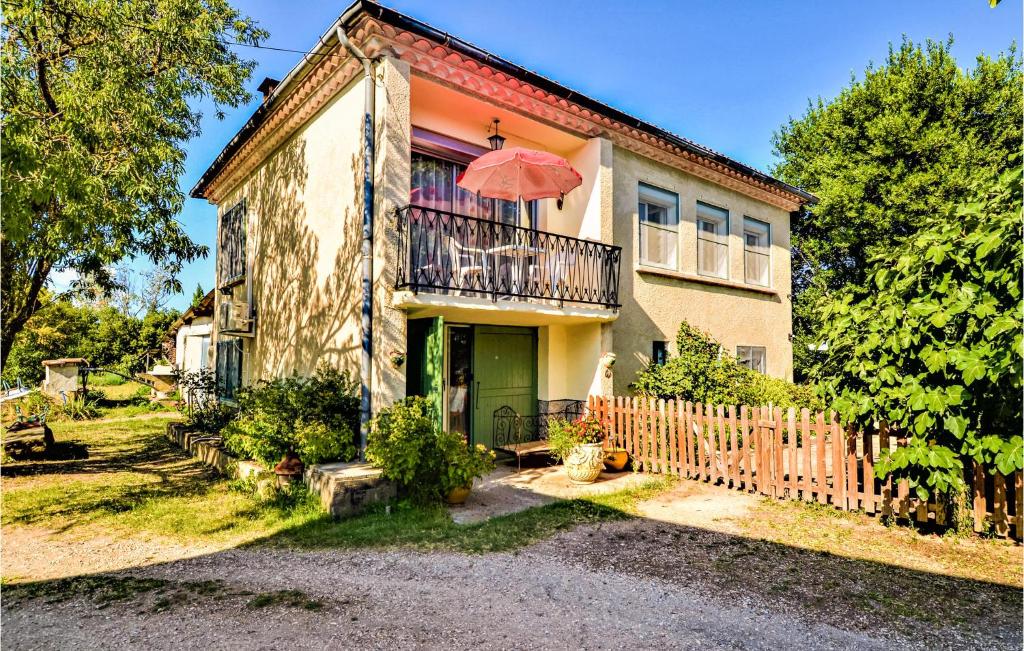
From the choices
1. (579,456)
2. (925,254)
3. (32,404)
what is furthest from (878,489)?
(32,404)

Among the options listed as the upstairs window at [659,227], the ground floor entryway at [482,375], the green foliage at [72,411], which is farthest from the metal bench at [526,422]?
the green foliage at [72,411]

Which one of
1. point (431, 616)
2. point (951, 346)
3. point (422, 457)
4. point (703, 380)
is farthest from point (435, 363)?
point (951, 346)

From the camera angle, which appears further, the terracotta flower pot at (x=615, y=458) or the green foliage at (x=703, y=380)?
the green foliage at (x=703, y=380)

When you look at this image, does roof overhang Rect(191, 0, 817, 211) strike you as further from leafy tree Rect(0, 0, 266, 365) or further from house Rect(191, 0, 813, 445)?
leafy tree Rect(0, 0, 266, 365)

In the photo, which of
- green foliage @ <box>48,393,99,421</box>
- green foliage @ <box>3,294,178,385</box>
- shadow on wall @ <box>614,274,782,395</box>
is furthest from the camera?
green foliage @ <box>3,294,178,385</box>

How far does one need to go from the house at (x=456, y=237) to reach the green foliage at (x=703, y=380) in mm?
405

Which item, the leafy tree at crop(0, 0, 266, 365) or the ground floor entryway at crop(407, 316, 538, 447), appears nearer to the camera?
the leafy tree at crop(0, 0, 266, 365)

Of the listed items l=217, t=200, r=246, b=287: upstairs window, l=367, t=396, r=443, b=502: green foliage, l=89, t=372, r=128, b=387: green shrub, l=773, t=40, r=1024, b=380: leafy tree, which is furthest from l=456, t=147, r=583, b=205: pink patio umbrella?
l=89, t=372, r=128, b=387: green shrub

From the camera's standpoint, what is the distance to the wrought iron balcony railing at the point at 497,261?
7219 mm

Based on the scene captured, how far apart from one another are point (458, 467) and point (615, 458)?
321 cm

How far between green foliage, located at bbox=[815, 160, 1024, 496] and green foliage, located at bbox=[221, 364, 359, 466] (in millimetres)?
5982

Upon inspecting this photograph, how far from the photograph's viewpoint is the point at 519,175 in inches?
309

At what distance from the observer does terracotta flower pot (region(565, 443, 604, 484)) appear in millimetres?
7848

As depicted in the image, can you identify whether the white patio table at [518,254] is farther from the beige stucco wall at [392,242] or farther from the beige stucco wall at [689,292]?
the beige stucco wall at [689,292]
